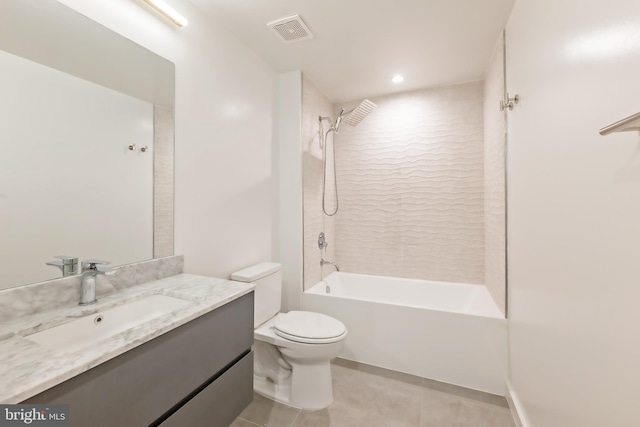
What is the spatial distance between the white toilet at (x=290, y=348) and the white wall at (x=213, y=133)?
0.27 metres

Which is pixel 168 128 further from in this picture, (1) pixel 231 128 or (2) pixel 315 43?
(2) pixel 315 43

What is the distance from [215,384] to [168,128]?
126cm

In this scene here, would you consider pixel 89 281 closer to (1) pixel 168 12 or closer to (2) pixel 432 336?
(1) pixel 168 12

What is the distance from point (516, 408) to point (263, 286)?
166 centimetres

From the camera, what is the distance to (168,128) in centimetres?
141

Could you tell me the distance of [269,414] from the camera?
5.23 feet

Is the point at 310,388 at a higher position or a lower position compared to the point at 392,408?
higher

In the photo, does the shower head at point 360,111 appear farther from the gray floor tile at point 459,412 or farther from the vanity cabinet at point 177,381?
the gray floor tile at point 459,412

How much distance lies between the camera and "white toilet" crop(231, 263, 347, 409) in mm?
1588

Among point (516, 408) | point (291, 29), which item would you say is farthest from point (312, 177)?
point (516, 408)

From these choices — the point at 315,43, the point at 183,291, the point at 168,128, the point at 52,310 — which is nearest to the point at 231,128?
the point at 168,128

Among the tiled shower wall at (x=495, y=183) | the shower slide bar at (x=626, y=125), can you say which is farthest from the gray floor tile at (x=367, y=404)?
the shower slide bar at (x=626, y=125)

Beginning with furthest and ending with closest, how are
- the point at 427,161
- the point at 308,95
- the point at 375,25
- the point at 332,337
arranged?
the point at 427,161 < the point at 308,95 < the point at 375,25 < the point at 332,337

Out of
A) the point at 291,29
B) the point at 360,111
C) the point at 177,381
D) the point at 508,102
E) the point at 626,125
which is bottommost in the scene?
the point at 177,381
